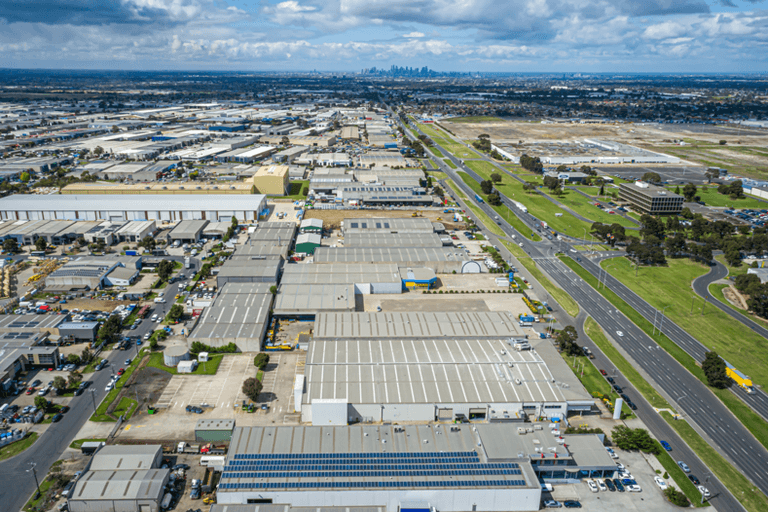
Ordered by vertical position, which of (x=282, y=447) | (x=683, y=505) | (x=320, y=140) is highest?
(x=320, y=140)

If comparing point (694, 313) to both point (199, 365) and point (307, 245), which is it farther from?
point (199, 365)

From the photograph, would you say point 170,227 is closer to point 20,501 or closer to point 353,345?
point 353,345

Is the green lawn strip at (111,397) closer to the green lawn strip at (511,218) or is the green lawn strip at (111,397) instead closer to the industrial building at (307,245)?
the industrial building at (307,245)

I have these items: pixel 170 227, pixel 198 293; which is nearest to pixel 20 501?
pixel 198 293

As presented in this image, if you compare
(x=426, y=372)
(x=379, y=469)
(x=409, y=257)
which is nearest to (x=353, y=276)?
(x=409, y=257)

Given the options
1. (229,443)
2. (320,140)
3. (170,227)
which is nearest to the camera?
(229,443)

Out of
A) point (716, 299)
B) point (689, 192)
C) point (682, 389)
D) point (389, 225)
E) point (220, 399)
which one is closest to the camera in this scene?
point (220, 399)
